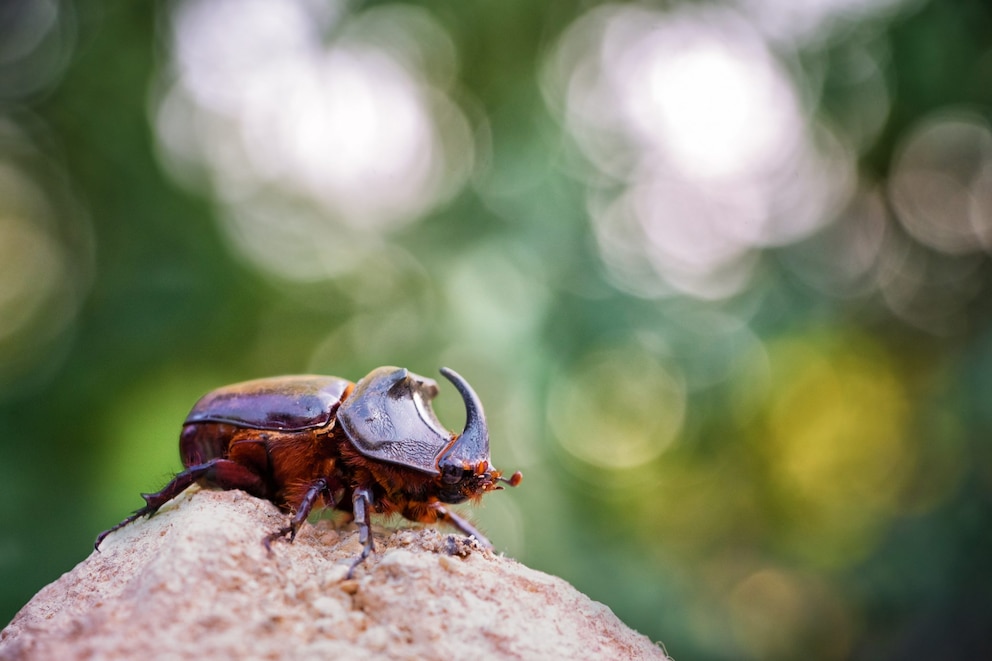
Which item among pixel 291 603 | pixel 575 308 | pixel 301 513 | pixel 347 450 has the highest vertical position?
pixel 575 308

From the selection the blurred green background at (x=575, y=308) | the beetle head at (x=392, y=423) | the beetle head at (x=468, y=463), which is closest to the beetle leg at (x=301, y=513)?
the beetle head at (x=392, y=423)

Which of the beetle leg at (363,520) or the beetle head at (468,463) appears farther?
the beetle head at (468,463)

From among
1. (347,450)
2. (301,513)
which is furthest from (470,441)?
(301,513)

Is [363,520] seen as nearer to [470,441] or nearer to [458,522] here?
[470,441]

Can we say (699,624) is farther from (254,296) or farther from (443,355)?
(254,296)

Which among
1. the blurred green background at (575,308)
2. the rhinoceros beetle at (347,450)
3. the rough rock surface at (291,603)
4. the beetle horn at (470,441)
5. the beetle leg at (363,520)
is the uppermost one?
the blurred green background at (575,308)

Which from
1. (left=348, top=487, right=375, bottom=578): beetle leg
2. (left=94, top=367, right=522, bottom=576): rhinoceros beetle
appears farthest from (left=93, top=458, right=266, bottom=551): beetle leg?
(left=348, top=487, right=375, bottom=578): beetle leg

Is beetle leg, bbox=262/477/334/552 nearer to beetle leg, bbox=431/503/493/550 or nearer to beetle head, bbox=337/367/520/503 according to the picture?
beetle head, bbox=337/367/520/503

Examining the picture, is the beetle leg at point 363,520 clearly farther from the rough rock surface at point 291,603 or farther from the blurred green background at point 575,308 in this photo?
the blurred green background at point 575,308
